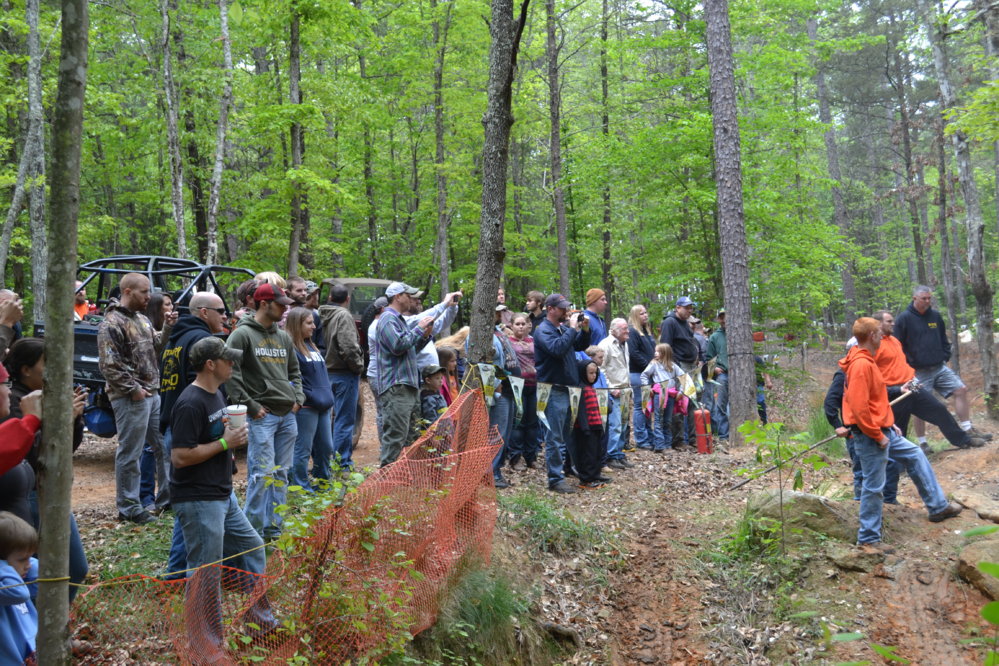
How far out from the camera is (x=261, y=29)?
14414 mm

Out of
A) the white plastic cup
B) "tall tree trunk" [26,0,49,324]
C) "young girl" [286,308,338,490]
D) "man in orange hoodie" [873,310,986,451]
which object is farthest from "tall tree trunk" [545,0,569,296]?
the white plastic cup

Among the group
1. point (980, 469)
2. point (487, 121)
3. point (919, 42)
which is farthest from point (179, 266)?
point (919, 42)

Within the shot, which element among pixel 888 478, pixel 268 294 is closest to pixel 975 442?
pixel 888 478

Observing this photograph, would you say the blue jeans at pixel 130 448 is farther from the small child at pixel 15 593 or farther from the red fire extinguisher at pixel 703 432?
the red fire extinguisher at pixel 703 432

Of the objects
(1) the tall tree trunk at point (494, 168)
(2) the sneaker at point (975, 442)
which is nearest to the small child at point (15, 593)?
(1) the tall tree trunk at point (494, 168)

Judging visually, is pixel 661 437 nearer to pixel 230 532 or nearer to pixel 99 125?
pixel 230 532

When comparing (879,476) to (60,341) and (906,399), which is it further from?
(60,341)

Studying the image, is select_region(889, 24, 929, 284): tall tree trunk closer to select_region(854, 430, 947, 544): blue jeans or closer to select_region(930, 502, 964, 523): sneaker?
select_region(930, 502, 964, 523): sneaker

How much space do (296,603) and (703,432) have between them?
8.20 meters

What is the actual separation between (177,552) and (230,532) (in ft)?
1.85

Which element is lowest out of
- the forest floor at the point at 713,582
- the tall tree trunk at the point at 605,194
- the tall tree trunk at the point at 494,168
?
the forest floor at the point at 713,582

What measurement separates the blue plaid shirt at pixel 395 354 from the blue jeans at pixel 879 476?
407 centimetres

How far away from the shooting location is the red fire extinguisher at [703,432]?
1091cm

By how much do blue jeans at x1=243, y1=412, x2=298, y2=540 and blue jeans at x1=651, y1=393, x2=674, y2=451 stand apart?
6506mm
